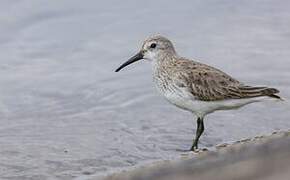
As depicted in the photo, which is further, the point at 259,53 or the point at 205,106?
the point at 259,53

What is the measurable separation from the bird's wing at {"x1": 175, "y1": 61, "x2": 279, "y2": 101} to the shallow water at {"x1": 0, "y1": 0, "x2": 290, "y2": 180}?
0.63 metres

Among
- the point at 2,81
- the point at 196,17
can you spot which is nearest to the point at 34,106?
the point at 2,81

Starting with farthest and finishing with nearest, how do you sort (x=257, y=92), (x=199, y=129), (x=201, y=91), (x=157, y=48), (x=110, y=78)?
(x=110, y=78) → (x=157, y=48) → (x=199, y=129) → (x=201, y=91) → (x=257, y=92)

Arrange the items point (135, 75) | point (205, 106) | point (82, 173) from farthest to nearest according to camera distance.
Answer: point (135, 75) < point (205, 106) < point (82, 173)

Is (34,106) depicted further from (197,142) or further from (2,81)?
(197,142)

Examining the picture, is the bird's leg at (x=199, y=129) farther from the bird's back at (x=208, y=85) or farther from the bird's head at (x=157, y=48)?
the bird's head at (x=157, y=48)

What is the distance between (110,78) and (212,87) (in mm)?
2619

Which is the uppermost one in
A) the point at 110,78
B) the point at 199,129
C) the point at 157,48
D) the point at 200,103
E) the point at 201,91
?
the point at 157,48

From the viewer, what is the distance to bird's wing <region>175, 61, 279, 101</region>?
9461 mm

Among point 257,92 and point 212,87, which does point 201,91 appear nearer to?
point 212,87

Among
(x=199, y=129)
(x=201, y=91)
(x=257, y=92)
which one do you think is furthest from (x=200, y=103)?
(x=257, y=92)

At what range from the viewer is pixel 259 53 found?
41.1 feet

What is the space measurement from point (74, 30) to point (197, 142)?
4035 mm

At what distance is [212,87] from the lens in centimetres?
959
